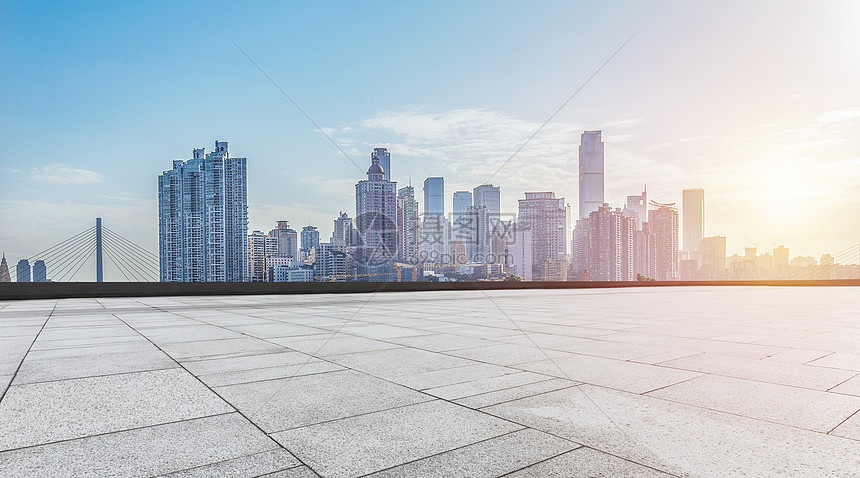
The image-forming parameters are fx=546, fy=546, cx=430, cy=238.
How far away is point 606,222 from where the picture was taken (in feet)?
340

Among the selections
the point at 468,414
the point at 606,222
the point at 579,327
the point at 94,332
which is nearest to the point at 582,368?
the point at 468,414

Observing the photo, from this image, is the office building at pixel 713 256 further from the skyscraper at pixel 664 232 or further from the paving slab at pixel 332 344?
the paving slab at pixel 332 344

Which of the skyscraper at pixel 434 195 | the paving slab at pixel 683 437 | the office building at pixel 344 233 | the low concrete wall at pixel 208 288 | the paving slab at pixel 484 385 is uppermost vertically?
the skyscraper at pixel 434 195

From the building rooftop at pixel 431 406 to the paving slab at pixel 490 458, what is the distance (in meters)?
0.02

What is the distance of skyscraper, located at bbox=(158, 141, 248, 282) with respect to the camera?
60666 mm

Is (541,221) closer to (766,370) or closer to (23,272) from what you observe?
(23,272)

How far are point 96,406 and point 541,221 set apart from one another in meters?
58.8

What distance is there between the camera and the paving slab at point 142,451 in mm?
3309

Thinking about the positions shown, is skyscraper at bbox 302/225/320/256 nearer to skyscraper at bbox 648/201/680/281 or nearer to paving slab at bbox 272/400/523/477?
skyscraper at bbox 648/201/680/281

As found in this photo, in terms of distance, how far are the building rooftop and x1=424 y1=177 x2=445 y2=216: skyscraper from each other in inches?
1555

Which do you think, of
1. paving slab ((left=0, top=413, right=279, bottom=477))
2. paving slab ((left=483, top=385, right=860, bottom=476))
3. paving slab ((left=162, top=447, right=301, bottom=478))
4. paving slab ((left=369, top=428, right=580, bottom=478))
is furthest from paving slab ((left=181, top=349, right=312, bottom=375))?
paving slab ((left=369, top=428, right=580, bottom=478))

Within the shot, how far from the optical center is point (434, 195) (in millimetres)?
55375

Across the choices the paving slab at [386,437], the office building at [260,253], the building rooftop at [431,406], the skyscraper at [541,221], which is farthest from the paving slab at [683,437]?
the office building at [260,253]

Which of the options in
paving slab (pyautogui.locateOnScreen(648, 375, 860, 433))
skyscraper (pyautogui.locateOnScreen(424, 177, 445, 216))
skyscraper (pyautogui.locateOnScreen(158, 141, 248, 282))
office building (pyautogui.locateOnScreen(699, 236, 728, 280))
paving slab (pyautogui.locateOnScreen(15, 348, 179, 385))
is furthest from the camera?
office building (pyautogui.locateOnScreen(699, 236, 728, 280))
